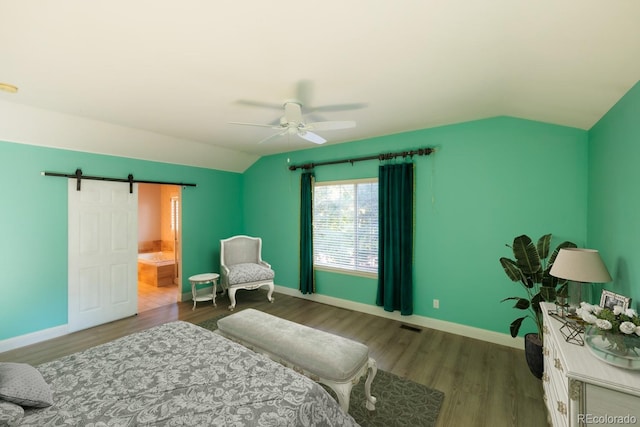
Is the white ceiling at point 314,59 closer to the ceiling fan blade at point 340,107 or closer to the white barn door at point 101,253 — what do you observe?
the ceiling fan blade at point 340,107

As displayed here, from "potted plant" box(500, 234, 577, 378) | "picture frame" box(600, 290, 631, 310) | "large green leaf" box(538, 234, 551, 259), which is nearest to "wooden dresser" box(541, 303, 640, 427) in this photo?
"picture frame" box(600, 290, 631, 310)

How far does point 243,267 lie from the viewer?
14.8ft

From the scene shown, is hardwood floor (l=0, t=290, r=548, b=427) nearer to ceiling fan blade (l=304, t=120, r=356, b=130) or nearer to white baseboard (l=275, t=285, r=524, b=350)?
white baseboard (l=275, t=285, r=524, b=350)

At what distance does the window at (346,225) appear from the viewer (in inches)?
159

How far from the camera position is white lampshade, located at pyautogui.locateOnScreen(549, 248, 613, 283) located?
1.79 meters

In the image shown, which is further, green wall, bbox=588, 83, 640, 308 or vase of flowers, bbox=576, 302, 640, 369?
green wall, bbox=588, 83, 640, 308

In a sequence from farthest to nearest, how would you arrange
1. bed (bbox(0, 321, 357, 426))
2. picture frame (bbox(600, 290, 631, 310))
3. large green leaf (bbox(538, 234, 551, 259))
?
large green leaf (bbox(538, 234, 551, 259)), picture frame (bbox(600, 290, 631, 310)), bed (bbox(0, 321, 357, 426))

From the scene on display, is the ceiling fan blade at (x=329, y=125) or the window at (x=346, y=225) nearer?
the ceiling fan blade at (x=329, y=125)

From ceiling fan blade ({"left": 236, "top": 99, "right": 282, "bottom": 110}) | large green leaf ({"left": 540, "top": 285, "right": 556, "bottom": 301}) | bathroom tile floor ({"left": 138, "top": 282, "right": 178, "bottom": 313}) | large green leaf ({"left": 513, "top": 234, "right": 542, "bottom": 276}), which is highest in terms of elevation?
ceiling fan blade ({"left": 236, "top": 99, "right": 282, "bottom": 110})

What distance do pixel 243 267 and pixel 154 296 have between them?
1.90 m

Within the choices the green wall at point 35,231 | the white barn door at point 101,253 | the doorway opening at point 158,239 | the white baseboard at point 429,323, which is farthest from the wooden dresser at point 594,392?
the doorway opening at point 158,239

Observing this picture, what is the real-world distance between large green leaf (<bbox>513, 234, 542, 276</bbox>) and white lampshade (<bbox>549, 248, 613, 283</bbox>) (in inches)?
23.2

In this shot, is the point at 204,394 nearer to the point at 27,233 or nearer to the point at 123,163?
the point at 27,233

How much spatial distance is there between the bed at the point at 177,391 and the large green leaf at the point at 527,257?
2.13 meters
